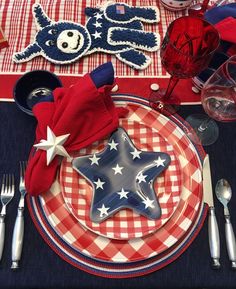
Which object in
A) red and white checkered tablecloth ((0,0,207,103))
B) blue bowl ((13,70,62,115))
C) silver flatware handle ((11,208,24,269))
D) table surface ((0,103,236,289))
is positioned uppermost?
red and white checkered tablecloth ((0,0,207,103))

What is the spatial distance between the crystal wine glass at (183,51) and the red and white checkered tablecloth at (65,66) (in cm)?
4

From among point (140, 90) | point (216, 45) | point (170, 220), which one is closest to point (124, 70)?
point (140, 90)

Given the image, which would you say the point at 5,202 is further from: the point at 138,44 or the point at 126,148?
the point at 138,44

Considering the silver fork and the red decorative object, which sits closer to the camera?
the silver fork

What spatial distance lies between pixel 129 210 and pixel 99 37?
0.37 m

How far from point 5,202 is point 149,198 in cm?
24

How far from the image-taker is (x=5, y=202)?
0.54m

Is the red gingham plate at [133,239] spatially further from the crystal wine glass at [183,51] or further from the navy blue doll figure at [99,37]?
the navy blue doll figure at [99,37]

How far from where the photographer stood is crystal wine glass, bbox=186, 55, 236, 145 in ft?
1.82

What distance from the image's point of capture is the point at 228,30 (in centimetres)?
62

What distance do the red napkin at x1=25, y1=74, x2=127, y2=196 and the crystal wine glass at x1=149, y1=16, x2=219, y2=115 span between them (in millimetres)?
110

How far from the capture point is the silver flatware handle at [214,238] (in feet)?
1.73

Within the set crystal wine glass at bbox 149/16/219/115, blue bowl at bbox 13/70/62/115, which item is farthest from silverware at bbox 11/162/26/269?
crystal wine glass at bbox 149/16/219/115

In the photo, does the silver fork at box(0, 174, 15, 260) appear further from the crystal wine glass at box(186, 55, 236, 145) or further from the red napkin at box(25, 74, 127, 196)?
the crystal wine glass at box(186, 55, 236, 145)
